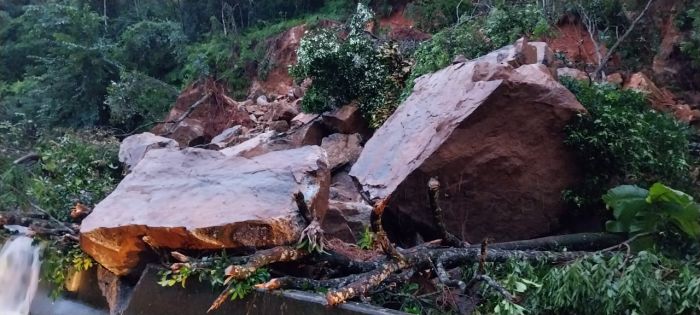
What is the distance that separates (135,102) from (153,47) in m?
4.48

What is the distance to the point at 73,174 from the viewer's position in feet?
31.8

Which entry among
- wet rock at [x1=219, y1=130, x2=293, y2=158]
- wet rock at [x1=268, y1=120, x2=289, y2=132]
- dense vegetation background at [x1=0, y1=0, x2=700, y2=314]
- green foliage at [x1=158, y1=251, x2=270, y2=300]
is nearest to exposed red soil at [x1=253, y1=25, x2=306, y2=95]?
dense vegetation background at [x1=0, y1=0, x2=700, y2=314]

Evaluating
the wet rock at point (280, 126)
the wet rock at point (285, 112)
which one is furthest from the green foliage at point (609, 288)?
the wet rock at point (285, 112)

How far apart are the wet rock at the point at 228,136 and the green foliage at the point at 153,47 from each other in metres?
6.99

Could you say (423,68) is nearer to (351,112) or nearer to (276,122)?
(351,112)

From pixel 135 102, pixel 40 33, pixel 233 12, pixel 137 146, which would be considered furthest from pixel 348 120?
pixel 40 33

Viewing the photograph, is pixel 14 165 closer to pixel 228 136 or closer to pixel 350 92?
pixel 228 136

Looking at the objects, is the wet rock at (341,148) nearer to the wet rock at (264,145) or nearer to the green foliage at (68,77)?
the wet rock at (264,145)

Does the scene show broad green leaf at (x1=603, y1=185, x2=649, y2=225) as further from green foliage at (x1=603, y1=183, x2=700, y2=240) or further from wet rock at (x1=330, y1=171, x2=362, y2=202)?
wet rock at (x1=330, y1=171, x2=362, y2=202)

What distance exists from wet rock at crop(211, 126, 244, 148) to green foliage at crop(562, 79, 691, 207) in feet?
21.3

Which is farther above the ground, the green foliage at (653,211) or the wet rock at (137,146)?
the green foliage at (653,211)

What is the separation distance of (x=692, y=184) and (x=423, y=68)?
4.11 metres

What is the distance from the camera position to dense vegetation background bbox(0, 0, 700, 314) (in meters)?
4.71

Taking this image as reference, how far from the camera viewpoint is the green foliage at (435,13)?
14.5 m
